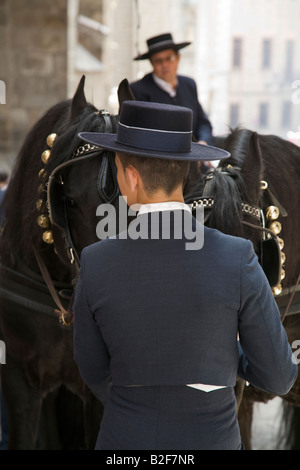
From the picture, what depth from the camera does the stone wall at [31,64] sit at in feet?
34.5

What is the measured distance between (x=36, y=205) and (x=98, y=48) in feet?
45.1

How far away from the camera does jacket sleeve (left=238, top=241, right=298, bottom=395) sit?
2.12 m

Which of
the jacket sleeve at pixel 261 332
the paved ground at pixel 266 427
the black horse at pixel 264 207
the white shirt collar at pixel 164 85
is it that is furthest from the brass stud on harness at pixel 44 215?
the paved ground at pixel 266 427

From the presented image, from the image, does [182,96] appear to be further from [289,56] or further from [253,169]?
[289,56]

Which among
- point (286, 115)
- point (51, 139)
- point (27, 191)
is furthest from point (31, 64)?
point (286, 115)

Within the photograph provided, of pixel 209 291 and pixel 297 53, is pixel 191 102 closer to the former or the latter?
pixel 209 291

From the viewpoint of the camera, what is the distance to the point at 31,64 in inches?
424

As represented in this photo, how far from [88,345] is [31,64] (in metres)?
9.05

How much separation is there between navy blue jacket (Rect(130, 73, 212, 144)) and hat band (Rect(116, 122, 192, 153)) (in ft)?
9.36

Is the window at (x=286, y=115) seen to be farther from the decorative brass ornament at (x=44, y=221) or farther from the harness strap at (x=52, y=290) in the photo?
the decorative brass ornament at (x=44, y=221)

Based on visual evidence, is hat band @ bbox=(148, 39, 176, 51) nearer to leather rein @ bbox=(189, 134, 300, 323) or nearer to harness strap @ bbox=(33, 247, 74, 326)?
leather rein @ bbox=(189, 134, 300, 323)

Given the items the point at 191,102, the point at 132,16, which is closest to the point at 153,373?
the point at 191,102

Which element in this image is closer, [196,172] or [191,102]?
[196,172]

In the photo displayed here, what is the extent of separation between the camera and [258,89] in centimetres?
6662
